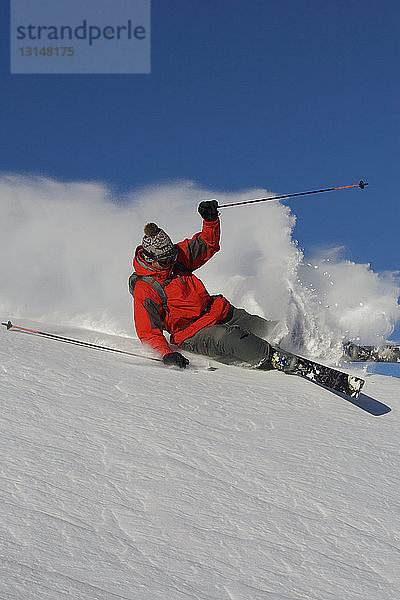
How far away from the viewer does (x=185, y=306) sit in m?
5.68

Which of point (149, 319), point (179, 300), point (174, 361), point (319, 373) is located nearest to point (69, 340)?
point (149, 319)

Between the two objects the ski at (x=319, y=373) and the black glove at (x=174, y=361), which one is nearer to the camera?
the ski at (x=319, y=373)

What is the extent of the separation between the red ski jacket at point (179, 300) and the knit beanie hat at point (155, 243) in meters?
0.15

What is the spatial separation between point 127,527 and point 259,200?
4778 millimetres

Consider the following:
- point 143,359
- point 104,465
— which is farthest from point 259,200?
point 104,465

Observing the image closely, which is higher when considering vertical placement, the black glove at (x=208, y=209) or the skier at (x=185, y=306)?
the black glove at (x=208, y=209)

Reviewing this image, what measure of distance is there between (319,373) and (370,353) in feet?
5.43

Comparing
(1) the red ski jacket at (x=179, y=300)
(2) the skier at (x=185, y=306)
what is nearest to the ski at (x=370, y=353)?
(2) the skier at (x=185, y=306)

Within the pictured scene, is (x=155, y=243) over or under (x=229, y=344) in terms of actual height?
over

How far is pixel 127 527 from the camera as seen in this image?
2371mm

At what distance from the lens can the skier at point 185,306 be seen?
542cm

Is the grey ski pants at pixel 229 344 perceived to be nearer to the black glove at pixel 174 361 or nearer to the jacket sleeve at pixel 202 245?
the black glove at pixel 174 361

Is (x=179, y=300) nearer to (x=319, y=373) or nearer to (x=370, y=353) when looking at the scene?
(x=319, y=373)

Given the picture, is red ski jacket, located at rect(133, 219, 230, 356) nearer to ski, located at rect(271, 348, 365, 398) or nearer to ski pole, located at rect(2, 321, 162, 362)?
ski pole, located at rect(2, 321, 162, 362)
